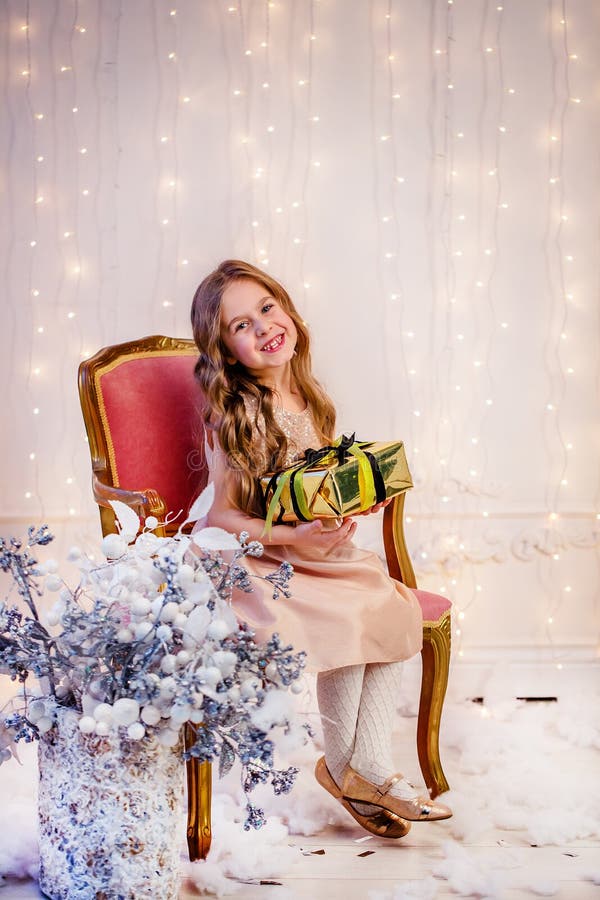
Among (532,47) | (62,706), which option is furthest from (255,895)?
(532,47)

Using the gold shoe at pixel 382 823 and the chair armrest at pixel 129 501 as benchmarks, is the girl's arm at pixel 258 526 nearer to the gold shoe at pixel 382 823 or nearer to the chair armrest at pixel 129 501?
the chair armrest at pixel 129 501

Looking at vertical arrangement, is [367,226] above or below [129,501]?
above

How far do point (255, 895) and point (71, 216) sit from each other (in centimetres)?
213

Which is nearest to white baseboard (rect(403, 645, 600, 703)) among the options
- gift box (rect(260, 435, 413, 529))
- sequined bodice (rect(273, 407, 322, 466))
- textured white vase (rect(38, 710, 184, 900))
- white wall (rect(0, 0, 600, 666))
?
white wall (rect(0, 0, 600, 666))

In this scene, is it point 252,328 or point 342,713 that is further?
point 252,328

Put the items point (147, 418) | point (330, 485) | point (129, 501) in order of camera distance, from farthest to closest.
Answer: point (147, 418) < point (129, 501) < point (330, 485)

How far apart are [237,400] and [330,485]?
1.33 ft

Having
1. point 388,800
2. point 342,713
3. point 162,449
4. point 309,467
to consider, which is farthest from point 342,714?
point 162,449

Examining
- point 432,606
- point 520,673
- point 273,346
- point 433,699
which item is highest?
point 273,346

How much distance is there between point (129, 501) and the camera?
1862 mm

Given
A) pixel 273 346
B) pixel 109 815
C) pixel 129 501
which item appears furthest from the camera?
pixel 273 346

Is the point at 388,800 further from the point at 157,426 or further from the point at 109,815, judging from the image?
the point at 157,426

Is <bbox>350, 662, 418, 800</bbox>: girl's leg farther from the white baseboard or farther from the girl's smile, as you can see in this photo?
the white baseboard

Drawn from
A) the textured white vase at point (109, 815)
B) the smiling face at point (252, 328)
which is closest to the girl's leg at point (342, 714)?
the textured white vase at point (109, 815)
